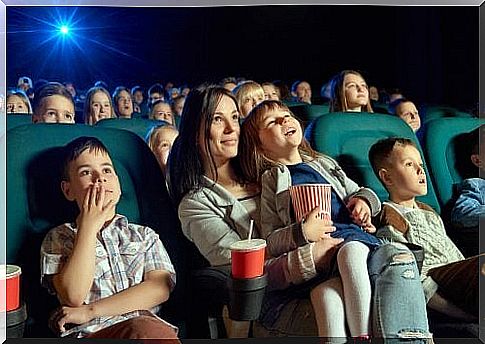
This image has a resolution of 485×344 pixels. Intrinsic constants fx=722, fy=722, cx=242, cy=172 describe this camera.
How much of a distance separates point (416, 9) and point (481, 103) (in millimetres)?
300

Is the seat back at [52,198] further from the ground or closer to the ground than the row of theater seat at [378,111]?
closer to the ground

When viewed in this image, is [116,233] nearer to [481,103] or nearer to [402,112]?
[402,112]

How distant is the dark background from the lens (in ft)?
6.09

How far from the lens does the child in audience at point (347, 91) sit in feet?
6.16

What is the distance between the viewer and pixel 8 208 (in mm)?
1834

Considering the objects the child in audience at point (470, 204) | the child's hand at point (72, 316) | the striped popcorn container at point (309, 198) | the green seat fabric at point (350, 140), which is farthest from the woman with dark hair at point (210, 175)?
the child in audience at point (470, 204)

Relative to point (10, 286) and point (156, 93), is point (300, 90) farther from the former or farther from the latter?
point (10, 286)

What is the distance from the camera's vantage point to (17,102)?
6.05 feet

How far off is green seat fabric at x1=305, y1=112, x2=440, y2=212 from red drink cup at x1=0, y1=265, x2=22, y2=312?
82cm

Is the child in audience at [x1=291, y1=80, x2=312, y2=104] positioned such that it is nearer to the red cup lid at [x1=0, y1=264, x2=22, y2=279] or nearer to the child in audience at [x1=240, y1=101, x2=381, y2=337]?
the child in audience at [x1=240, y1=101, x2=381, y2=337]

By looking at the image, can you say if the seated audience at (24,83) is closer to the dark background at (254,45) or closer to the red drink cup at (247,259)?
the dark background at (254,45)

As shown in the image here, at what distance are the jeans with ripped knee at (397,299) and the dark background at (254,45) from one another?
432 mm

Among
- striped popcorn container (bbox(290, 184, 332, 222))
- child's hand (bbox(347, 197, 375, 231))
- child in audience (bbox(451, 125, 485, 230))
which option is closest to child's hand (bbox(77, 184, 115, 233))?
striped popcorn container (bbox(290, 184, 332, 222))

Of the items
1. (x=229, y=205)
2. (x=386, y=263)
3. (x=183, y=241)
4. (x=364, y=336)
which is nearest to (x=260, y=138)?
(x=229, y=205)
